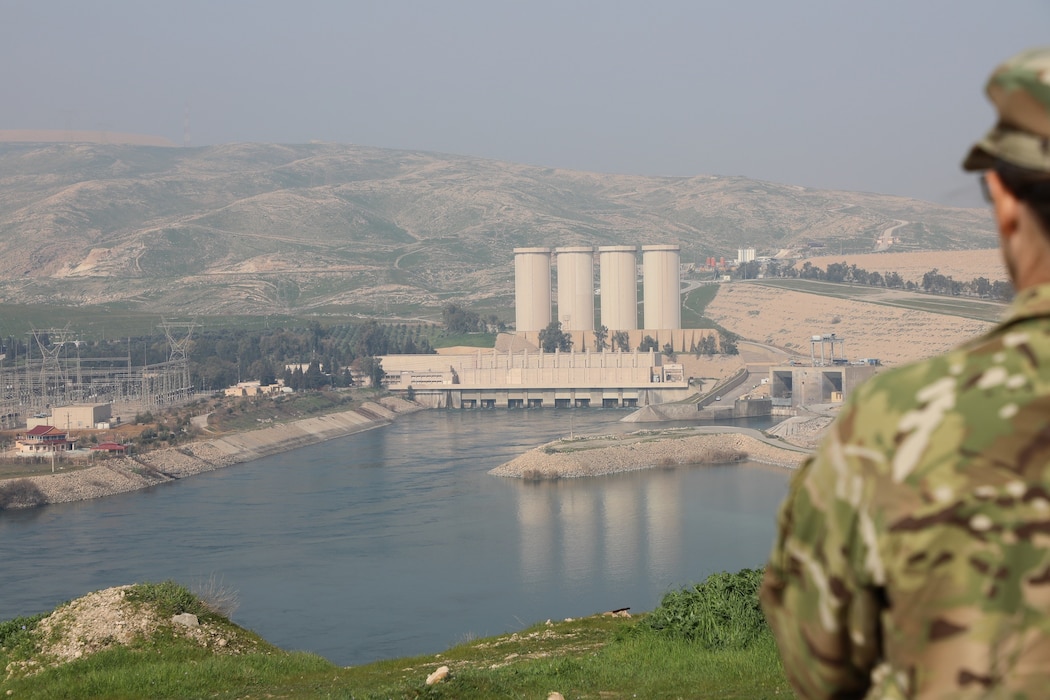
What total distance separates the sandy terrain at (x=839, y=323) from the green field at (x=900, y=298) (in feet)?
3.29

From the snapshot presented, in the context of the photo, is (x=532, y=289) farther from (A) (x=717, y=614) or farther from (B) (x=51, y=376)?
(A) (x=717, y=614)

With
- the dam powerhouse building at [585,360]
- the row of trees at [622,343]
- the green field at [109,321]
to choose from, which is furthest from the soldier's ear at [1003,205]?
the green field at [109,321]

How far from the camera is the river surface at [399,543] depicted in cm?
2220

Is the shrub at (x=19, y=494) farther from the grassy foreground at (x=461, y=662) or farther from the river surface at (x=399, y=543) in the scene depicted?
the grassy foreground at (x=461, y=662)

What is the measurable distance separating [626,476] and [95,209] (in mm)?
106232

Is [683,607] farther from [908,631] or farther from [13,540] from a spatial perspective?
[13,540]

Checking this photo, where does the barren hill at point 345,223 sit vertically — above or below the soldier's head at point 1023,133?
above

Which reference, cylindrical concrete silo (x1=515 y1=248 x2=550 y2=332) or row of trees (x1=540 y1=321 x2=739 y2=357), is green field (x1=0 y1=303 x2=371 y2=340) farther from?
row of trees (x1=540 y1=321 x2=739 y2=357)

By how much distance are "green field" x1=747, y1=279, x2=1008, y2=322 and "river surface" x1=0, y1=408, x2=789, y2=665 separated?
32977 millimetres

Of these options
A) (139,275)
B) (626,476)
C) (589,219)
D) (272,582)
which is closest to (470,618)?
(272,582)

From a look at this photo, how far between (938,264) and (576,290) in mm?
27096

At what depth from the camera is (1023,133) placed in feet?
2.86

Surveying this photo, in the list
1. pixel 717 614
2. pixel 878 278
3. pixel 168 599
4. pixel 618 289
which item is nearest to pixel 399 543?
pixel 168 599

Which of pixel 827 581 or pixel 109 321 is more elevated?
pixel 827 581
